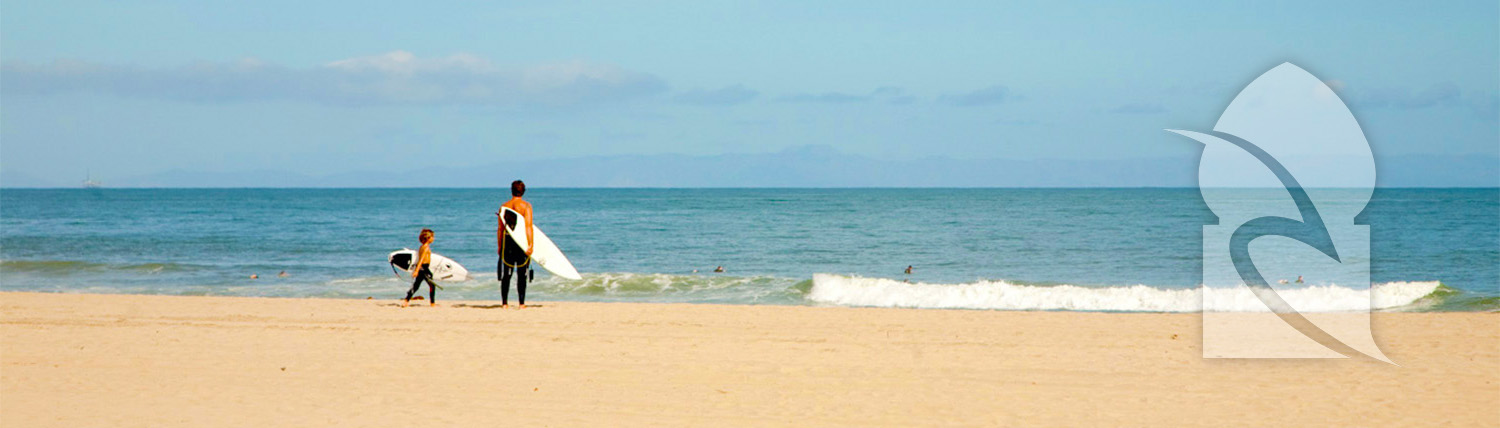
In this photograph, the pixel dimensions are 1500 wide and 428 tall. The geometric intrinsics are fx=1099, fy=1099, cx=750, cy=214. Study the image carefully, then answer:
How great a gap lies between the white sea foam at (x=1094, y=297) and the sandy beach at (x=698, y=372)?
14.1 feet

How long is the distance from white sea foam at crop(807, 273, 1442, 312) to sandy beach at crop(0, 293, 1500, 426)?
4311 mm

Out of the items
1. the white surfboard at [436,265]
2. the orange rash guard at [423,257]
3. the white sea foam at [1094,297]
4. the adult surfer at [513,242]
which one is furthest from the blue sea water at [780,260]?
the adult surfer at [513,242]

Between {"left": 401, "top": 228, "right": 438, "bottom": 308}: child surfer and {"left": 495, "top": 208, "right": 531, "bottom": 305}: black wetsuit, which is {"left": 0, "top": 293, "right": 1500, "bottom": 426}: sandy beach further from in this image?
{"left": 401, "top": 228, "right": 438, "bottom": 308}: child surfer

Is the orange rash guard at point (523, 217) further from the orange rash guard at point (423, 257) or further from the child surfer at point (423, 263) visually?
the orange rash guard at point (423, 257)

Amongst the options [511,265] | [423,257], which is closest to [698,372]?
[511,265]

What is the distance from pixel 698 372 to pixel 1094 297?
10.9 metres

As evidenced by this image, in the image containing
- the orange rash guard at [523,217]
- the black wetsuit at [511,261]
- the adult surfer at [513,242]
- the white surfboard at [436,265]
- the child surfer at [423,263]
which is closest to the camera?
the adult surfer at [513,242]

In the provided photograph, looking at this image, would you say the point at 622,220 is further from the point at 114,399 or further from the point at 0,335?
the point at 114,399

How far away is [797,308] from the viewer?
47.3 ft

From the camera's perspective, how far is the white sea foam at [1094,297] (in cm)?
1733

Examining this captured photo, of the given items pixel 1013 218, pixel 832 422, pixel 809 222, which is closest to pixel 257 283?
pixel 832 422

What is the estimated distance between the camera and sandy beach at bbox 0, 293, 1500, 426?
7258 millimetres

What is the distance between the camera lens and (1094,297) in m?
18.0

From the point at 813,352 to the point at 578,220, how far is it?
48543 millimetres
